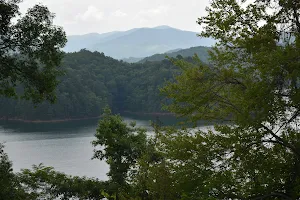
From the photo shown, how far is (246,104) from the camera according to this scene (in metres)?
6.50

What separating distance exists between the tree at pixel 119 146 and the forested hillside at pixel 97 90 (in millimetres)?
59936

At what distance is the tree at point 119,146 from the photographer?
57.7 feet

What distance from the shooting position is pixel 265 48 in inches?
272

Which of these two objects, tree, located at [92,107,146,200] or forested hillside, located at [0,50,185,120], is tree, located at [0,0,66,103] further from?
forested hillside, located at [0,50,185,120]

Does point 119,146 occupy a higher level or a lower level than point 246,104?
lower

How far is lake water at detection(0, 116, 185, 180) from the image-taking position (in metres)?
36.5

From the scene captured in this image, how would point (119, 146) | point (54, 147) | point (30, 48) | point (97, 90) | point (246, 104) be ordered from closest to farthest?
point (246, 104)
point (30, 48)
point (119, 146)
point (54, 147)
point (97, 90)

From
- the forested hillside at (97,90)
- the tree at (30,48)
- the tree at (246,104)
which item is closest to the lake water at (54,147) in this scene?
the forested hillside at (97,90)

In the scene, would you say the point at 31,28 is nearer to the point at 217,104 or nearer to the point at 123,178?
the point at 217,104

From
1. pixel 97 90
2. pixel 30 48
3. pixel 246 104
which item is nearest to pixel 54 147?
pixel 30 48

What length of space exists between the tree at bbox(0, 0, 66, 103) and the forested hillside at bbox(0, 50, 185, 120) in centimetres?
6927

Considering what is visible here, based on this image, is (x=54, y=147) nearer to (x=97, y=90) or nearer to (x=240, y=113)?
(x=240, y=113)

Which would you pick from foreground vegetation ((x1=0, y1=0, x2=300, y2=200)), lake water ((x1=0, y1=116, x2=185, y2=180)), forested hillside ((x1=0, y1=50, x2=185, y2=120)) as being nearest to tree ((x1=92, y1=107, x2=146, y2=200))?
foreground vegetation ((x1=0, y1=0, x2=300, y2=200))

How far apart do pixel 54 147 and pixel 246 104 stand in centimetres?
4293
